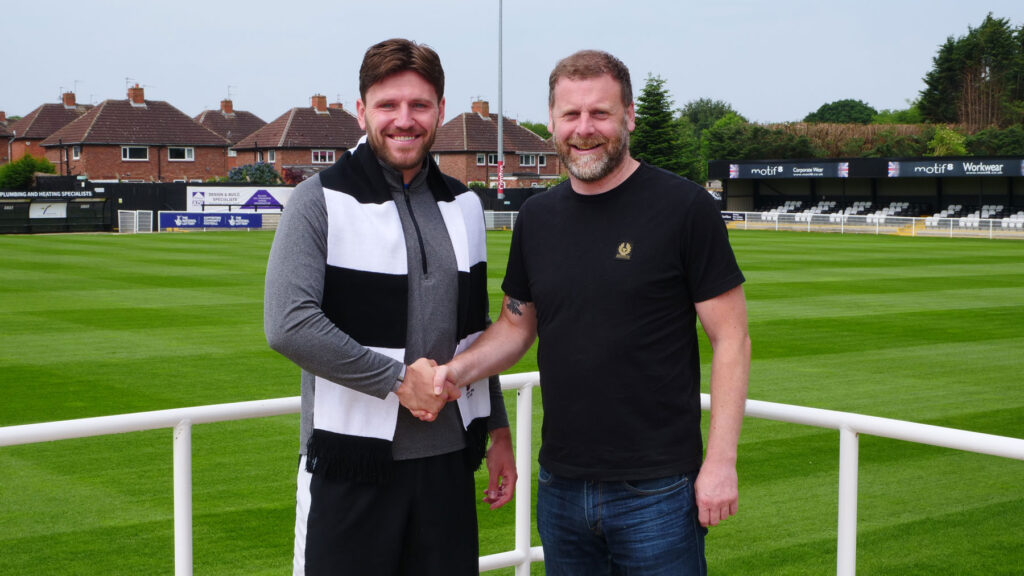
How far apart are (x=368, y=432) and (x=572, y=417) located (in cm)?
54

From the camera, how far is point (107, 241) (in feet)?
116

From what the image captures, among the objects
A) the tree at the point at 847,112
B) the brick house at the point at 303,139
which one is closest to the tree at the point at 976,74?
the tree at the point at 847,112

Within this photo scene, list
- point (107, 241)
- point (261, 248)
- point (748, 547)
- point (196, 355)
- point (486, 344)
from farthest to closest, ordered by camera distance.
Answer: point (107, 241) → point (261, 248) → point (196, 355) → point (748, 547) → point (486, 344)

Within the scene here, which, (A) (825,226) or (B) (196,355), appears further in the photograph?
(A) (825,226)

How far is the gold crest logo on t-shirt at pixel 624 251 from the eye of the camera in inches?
114

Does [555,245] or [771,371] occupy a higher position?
[555,245]

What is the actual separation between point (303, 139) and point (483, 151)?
41.3 ft

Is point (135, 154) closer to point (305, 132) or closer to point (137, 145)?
point (137, 145)

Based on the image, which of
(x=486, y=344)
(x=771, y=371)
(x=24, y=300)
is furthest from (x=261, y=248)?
(x=486, y=344)

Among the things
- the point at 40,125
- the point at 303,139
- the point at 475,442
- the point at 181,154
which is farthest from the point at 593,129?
the point at 40,125

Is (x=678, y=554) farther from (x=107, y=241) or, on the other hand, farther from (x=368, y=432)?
(x=107, y=241)

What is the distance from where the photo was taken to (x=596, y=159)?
2.97 meters

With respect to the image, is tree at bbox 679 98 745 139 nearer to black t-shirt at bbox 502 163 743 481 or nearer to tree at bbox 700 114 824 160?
tree at bbox 700 114 824 160

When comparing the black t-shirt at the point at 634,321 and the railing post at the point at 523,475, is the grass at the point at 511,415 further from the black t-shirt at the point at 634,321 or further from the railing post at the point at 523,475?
the black t-shirt at the point at 634,321
